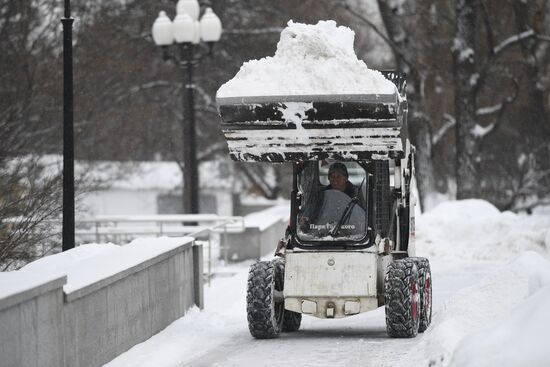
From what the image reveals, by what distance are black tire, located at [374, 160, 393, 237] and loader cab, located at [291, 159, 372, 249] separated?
209mm

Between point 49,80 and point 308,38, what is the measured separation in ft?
A: 70.0

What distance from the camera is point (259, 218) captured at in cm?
3228

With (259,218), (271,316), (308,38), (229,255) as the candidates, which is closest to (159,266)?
(271,316)

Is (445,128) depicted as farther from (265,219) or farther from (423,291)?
(423,291)

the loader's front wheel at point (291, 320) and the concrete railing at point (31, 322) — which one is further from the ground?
the concrete railing at point (31, 322)

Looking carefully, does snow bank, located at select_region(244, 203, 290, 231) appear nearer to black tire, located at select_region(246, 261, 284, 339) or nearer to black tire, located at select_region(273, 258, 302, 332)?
black tire, located at select_region(273, 258, 302, 332)

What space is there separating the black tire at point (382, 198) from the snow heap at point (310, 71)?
1.30 m

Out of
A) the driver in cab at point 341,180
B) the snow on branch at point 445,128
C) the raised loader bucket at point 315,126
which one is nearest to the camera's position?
the raised loader bucket at point 315,126

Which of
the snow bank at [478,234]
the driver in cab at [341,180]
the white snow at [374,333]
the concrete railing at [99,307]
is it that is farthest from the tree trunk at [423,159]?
the driver in cab at [341,180]

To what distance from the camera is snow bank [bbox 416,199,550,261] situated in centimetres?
2819

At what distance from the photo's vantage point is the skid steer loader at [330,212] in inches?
590

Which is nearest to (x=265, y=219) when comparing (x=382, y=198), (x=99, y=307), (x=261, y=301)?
(x=382, y=198)

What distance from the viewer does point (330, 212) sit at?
15.8 meters

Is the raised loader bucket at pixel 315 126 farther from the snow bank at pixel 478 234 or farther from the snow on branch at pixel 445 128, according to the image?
the snow on branch at pixel 445 128
